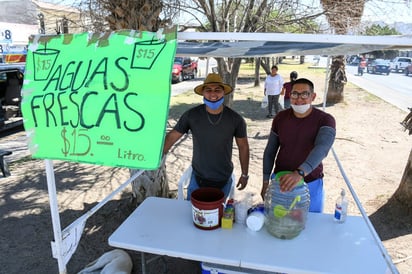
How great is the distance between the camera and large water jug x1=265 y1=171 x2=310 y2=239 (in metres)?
2.09

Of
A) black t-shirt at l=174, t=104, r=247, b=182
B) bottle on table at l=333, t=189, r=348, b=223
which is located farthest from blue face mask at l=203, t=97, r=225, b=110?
bottle on table at l=333, t=189, r=348, b=223

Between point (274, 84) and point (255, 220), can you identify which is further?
point (274, 84)

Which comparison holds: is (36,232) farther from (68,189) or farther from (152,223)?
(152,223)

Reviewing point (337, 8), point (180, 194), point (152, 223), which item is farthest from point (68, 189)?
point (337, 8)

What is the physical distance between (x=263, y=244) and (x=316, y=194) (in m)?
0.81

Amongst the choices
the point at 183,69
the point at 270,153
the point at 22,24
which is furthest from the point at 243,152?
the point at 22,24

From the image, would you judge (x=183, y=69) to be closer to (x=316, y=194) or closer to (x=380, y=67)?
(x=316, y=194)

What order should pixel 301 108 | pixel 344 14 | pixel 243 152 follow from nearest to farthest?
pixel 301 108
pixel 243 152
pixel 344 14

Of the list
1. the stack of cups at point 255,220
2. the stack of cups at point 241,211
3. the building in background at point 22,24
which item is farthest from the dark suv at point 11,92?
the stack of cups at point 255,220

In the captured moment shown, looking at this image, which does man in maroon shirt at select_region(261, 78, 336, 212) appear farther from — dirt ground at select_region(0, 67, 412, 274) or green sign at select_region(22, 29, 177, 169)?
green sign at select_region(22, 29, 177, 169)

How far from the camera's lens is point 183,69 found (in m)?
20.7

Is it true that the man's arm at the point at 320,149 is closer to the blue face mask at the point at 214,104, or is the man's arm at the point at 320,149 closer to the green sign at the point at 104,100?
the blue face mask at the point at 214,104

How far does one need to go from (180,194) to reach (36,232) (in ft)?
6.07

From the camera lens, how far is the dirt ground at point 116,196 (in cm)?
330
